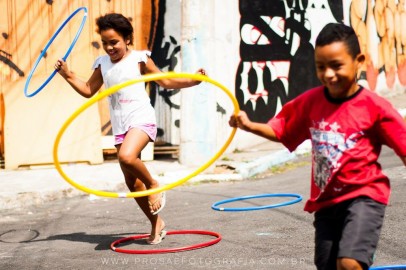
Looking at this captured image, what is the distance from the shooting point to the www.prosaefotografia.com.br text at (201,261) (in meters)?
6.72

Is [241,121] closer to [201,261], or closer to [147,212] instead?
[201,261]

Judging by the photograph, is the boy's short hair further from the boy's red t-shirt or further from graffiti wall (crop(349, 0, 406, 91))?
graffiti wall (crop(349, 0, 406, 91))

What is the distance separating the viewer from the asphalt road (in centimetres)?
696

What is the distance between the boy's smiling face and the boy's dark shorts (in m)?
0.65

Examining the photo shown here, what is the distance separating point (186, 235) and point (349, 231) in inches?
144

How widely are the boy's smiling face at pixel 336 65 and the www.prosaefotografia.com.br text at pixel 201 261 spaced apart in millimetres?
2215

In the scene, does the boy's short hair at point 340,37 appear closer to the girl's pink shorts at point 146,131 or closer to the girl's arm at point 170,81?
the girl's arm at point 170,81

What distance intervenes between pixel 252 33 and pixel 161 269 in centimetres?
870

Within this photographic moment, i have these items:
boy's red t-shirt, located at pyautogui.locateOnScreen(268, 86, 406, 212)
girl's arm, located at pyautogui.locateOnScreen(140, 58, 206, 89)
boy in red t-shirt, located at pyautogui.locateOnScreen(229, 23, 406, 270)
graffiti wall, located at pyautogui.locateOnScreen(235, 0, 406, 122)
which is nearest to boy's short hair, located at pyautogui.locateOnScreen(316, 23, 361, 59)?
boy in red t-shirt, located at pyautogui.locateOnScreen(229, 23, 406, 270)

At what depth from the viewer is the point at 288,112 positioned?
17.0 ft

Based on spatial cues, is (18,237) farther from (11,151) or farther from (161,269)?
(11,151)

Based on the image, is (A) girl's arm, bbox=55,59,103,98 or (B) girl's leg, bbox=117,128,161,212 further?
(A) girl's arm, bbox=55,59,103,98

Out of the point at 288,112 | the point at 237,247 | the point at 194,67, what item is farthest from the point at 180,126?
the point at 288,112

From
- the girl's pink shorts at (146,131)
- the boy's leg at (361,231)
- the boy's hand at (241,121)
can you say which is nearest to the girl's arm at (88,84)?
the girl's pink shorts at (146,131)
